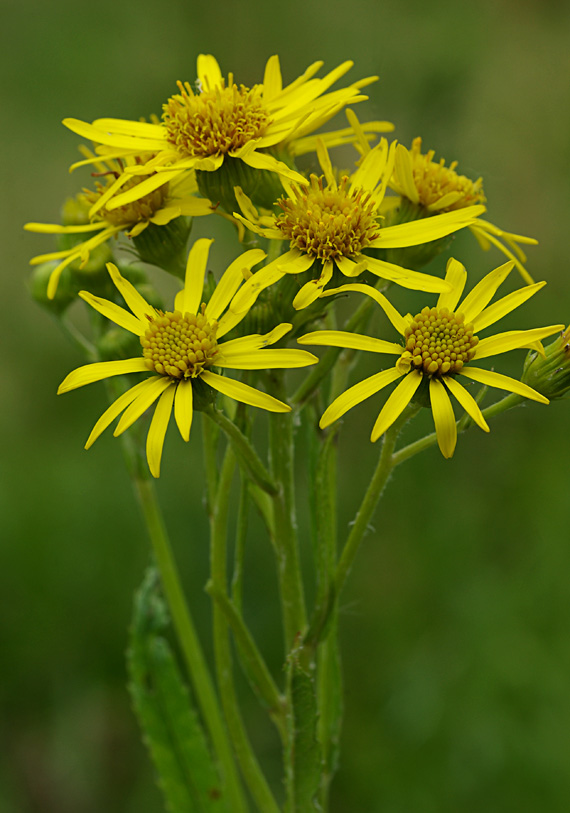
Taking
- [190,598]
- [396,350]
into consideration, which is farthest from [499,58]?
[396,350]

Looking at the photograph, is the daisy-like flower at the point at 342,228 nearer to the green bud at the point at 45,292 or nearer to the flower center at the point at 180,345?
the flower center at the point at 180,345

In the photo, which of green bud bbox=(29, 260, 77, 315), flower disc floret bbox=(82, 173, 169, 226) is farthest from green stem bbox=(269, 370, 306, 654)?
green bud bbox=(29, 260, 77, 315)

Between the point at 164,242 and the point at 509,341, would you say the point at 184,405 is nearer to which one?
the point at 164,242

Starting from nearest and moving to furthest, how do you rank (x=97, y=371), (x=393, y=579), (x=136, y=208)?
(x=97, y=371) → (x=136, y=208) → (x=393, y=579)

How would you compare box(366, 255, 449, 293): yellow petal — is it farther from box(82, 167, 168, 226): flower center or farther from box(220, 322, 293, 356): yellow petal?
Result: box(82, 167, 168, 226): flower center

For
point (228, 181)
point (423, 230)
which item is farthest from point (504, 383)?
point (228, 181)

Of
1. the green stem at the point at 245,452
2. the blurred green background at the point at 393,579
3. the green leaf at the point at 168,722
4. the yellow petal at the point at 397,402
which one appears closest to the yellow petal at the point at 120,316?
the green stem at the point at 245,452
